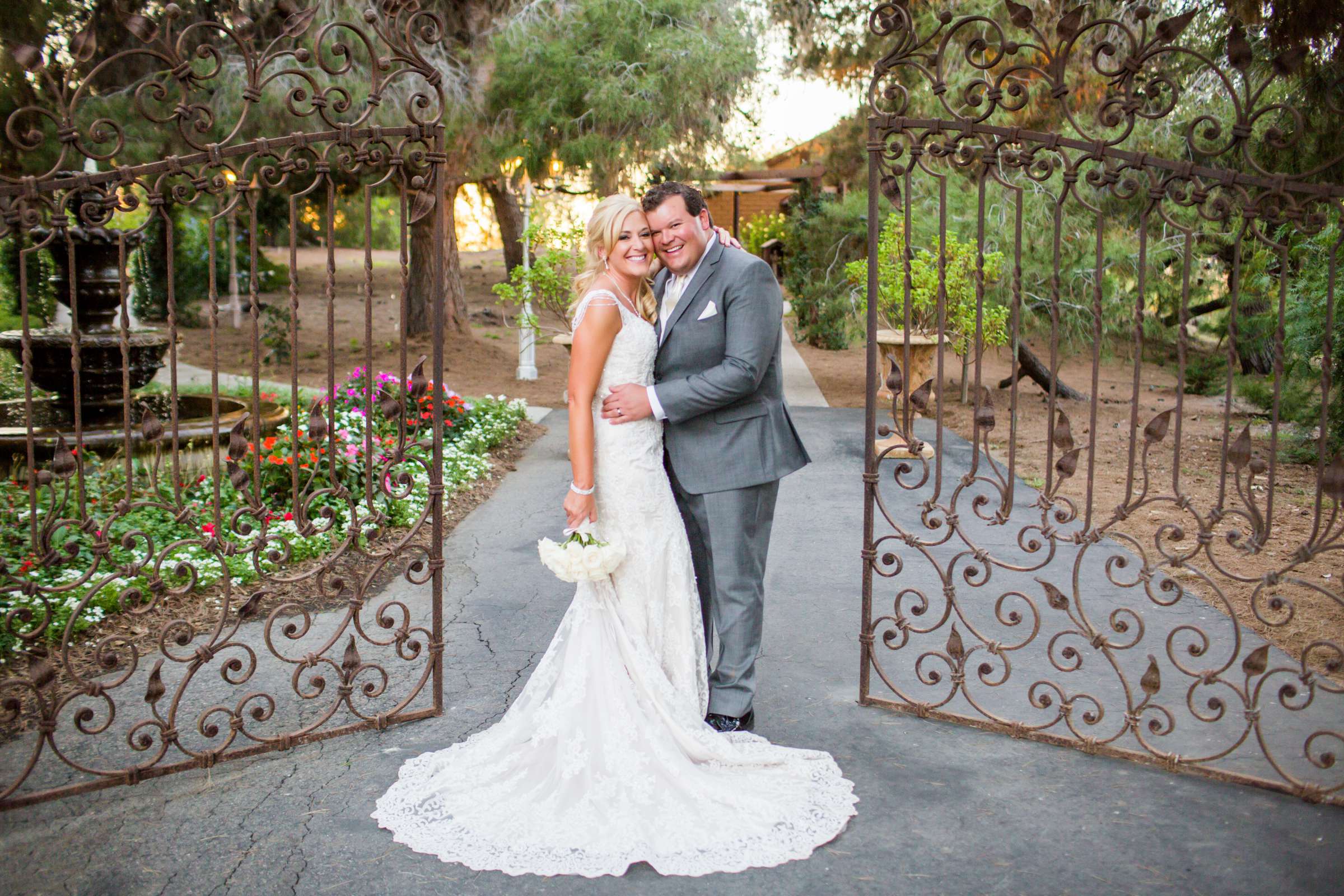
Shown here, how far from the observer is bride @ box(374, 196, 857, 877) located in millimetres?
3254

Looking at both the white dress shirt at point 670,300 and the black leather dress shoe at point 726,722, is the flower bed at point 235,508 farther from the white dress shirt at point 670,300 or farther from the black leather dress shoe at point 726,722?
the black leather dress shoe at point 726,722

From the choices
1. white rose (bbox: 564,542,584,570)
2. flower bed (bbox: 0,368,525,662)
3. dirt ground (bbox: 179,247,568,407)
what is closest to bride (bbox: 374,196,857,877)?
white rose (bbox: 564,542,584,570)

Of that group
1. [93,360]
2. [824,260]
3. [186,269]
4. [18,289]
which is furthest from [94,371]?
[186,269]

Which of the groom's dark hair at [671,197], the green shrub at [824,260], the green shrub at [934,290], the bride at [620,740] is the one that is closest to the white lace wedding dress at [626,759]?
the bride at [620,740]

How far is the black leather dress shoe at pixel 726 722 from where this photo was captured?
13.1 feet

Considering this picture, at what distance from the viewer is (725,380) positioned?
12.3 feet

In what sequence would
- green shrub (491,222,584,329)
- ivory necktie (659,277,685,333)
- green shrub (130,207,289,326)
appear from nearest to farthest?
ivory necktie (659,277,685,333) → green shrub (491,222,584,329) → green shrub (130,207,289,326)

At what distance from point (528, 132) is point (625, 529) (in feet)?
35.1

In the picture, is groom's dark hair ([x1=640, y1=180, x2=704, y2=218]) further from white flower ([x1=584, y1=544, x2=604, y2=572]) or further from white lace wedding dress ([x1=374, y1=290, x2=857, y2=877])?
white flower ([x1=584, y1=544, x2=604, y2=572])

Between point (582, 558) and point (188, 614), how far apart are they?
2.72 metres

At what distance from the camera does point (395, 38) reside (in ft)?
12.9

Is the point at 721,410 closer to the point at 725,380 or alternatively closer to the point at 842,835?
the point at 725,380

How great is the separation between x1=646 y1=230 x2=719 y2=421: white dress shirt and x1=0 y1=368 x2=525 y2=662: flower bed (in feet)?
2.86

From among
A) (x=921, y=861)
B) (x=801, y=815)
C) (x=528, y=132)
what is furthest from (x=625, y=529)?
(x=528, y=132)
